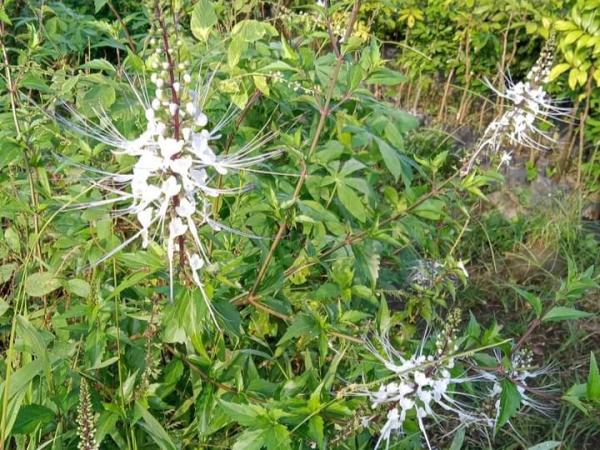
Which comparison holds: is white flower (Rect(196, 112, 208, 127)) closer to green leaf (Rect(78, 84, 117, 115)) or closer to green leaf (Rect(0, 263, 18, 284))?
green leaf (Rect(78, 84, 117, 115))

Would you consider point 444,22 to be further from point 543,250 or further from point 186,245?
point 186,245

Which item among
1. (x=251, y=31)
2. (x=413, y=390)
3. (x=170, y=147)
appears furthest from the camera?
(x=251, y=31)

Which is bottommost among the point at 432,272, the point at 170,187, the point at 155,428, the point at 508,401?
the point at 432,272

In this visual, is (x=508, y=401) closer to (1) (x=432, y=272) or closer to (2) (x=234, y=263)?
(2) (x=234, y=263)

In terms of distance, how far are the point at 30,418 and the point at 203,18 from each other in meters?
0.99

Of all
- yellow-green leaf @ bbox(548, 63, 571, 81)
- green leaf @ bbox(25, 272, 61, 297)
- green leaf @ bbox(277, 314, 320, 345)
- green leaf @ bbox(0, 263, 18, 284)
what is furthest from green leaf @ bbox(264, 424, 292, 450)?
yellow-green leaf @ bbox(548, 63, 571, 81)

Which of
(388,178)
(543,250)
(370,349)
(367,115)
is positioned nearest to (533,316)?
(543,250)

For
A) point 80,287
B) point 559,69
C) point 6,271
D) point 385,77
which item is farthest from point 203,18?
point 559,69

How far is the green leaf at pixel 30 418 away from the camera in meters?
1.49

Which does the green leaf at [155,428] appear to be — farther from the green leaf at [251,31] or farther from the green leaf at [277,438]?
the green leaf at [251,31]

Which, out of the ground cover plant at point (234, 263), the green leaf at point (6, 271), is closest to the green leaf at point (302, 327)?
the ground cover plant at point (234, 263)

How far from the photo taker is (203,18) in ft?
5.77

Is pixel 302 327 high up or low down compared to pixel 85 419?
down

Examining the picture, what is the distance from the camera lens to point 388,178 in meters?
3.74
